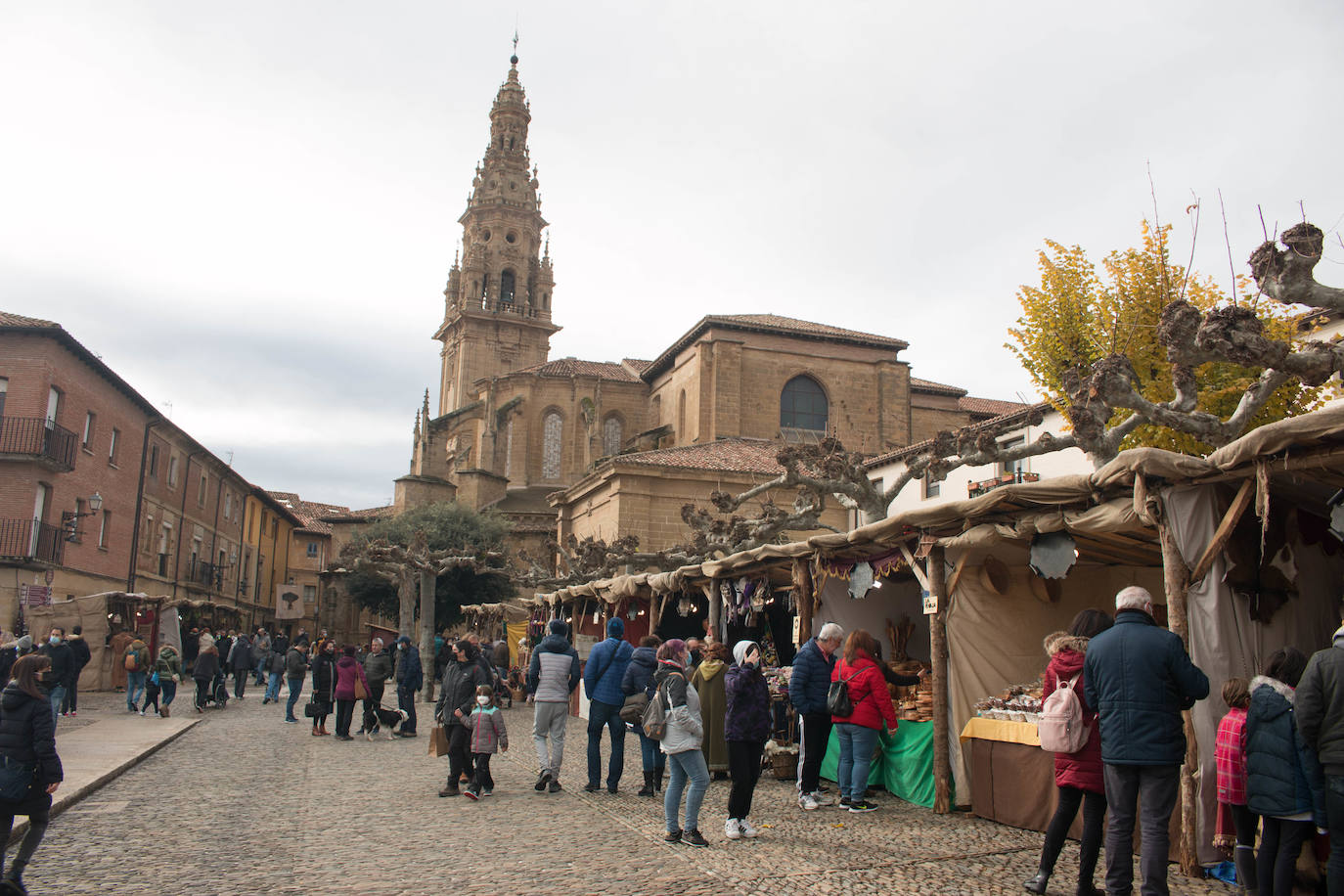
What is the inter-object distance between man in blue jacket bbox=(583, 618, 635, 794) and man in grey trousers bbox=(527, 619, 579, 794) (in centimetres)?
23

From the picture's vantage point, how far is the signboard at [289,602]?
47031 millimetres

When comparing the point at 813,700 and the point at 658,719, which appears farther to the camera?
the point at 813,700

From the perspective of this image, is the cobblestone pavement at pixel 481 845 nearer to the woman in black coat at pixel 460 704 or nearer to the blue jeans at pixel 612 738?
the blue jeans at pixel 612 738

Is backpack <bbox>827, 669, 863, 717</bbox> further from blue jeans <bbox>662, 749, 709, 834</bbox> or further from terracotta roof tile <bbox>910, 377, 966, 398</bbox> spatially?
terracotta roof tile <bbox>910, 377, 966, 398</bbox>

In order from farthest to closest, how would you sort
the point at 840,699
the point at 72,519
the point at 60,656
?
1. the point at 72,519
2. the point at 60,656
3. the point at 840,699

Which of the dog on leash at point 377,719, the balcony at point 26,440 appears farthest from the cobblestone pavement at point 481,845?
the balcony at point 26,440

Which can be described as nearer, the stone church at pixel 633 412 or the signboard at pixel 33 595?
the signboard at pixel 33 595

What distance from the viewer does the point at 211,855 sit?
685 centimetres

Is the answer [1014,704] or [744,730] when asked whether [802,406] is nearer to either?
[1014,704]

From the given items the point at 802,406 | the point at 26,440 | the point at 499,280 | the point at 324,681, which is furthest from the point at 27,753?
the point at 499,280

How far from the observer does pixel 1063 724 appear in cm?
555

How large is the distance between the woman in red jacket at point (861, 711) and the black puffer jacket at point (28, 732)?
5400mm

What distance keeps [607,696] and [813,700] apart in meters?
1.99

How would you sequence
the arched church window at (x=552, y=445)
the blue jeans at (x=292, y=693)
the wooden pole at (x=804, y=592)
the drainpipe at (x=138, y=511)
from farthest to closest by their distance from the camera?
the arched church window at (x=552, y=445)
the drainpipe at (x=138, y=511)
the blue jeans at (x=292, y=693)
the wooden pole at (x=804, y=592)
